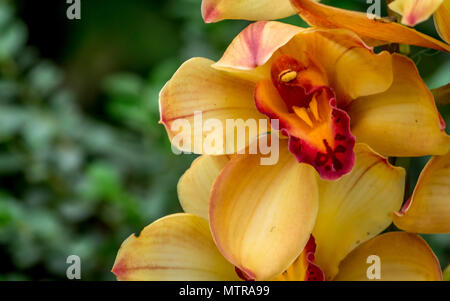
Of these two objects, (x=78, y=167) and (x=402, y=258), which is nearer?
(x=402, y=258)

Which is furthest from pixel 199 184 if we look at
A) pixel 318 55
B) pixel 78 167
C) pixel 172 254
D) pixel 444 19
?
pixel 78 167

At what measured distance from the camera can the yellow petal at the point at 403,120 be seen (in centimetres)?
57

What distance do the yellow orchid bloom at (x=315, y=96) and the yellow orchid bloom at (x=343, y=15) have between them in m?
0.01

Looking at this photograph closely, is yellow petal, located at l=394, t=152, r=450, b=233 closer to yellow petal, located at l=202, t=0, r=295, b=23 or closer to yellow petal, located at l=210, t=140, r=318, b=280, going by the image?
yellow petal, located at l=210, t=140, r=318, b=280

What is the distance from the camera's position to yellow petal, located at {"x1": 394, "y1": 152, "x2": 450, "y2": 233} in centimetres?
59

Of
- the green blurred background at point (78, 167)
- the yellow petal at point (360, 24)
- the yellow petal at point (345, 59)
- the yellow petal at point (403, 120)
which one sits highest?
the yellow petal at point (360, 24)

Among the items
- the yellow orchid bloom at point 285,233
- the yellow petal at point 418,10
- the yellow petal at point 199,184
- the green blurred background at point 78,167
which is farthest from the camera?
the green blurred background at point 78,167

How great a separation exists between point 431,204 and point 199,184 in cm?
26

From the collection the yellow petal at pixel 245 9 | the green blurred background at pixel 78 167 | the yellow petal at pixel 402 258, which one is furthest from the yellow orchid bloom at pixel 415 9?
the green blurred background at pixel 78 167

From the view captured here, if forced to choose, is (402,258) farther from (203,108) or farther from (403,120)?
(203,108)

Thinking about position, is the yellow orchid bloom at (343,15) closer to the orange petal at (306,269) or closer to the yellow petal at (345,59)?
the yellow petal at (345,59)

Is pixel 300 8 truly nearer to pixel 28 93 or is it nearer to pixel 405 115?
pixel 405 115

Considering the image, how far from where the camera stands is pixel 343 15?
1.75 feet
